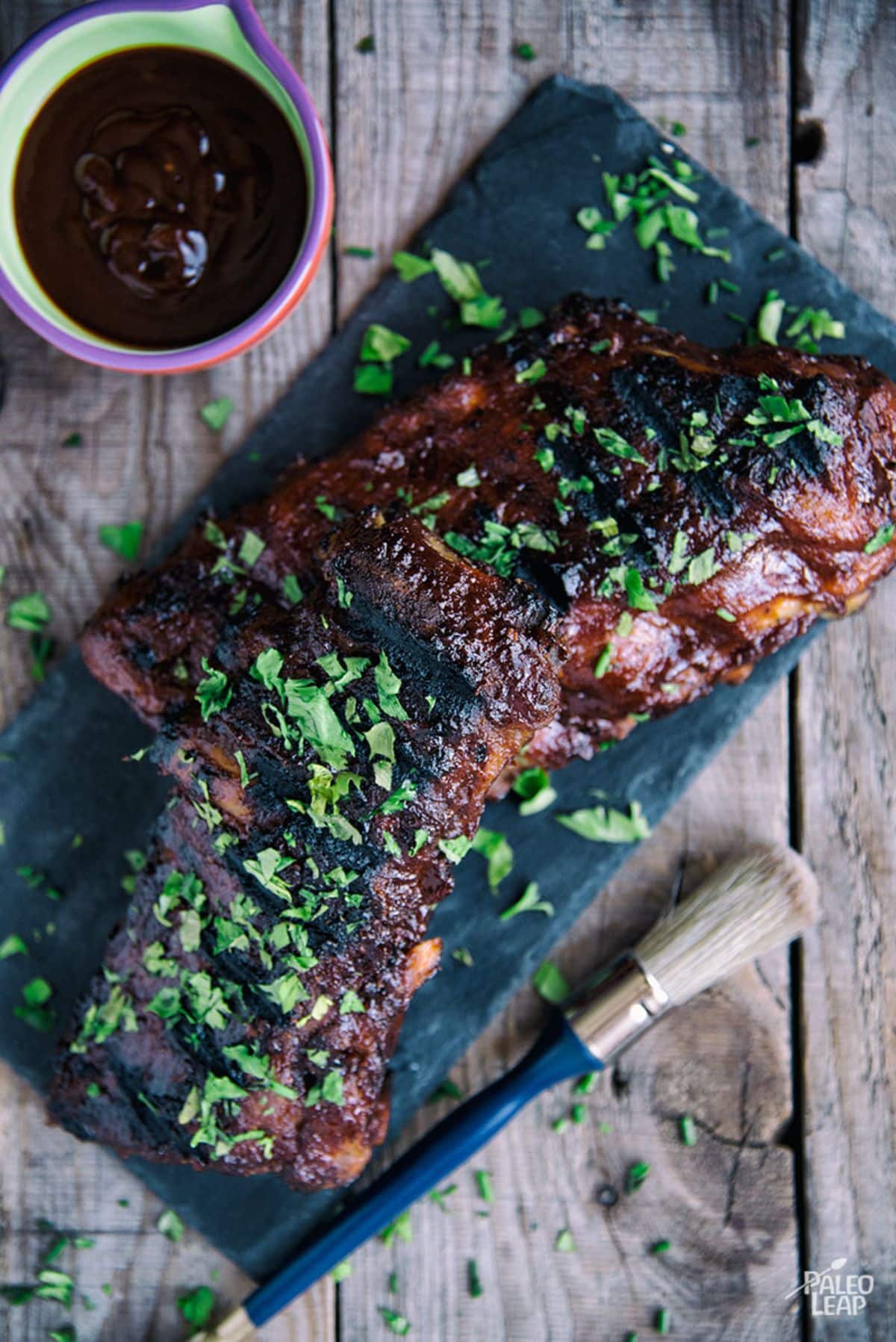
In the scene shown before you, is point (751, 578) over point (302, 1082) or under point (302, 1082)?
over

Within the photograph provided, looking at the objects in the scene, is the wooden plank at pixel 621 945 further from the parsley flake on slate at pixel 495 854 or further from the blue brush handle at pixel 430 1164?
the parsley flake on slate at pixel 495 854

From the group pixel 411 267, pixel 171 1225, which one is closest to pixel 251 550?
pixel 411 267

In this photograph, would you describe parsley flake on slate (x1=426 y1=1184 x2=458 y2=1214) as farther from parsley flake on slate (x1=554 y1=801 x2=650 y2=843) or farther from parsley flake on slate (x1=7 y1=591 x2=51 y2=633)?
parsley flake on slate (x1=7 y1=591 x2=51 y2=633)

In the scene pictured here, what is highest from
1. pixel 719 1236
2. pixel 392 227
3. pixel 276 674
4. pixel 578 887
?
pixel 392 227

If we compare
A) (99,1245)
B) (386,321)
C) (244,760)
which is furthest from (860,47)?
(99,1245)

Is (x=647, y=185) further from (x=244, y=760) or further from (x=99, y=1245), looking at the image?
(x=99, y=1245)

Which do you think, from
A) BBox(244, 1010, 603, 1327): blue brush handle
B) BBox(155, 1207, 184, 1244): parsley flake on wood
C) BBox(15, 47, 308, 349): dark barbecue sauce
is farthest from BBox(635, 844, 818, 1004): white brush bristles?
BBox(15, 47, 308, 349): dark barbecue sauce
